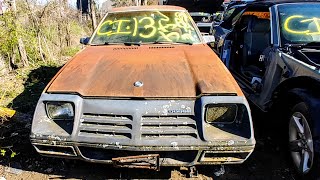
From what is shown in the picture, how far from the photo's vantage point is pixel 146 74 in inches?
126

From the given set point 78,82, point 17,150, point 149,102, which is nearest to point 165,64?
point 149,102

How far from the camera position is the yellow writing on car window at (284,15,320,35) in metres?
4.13

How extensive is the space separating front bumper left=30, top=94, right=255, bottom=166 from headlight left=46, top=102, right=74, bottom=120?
Result: 7 centimetres

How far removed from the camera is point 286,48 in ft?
A: 12.6

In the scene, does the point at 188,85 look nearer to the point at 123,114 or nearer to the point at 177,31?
the point at 123,114

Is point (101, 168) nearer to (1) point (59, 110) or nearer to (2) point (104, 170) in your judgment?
(2) point (104, 170)

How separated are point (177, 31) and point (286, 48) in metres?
1.48

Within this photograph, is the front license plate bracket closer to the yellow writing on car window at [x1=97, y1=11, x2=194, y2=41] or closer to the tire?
the tire

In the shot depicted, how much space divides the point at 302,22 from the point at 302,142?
6.07 feet

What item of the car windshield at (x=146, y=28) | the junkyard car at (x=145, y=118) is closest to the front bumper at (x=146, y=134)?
the junkyard car at (x=145, y=118)

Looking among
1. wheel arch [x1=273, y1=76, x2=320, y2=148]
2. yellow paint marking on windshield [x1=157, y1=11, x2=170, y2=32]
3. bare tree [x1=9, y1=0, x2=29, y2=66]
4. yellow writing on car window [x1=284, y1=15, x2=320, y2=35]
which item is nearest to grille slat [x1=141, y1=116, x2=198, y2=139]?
wheel arch [x1=273, y1=76, x2=320, y2=148]

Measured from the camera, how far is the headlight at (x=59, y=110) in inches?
115

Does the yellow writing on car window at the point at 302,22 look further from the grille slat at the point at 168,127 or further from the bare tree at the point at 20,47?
the bare tree at the point at 20,47

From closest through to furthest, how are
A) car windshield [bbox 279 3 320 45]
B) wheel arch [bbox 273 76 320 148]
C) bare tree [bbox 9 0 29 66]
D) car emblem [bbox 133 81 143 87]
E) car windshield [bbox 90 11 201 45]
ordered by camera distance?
wheel arch [bbox 273 76 320 148] → car emblem [bbox 133 81 143 87] → car windshield [bbox 279 3 320 45] → car windshield [bbox 90 11 201 45] → bare tree [bbox 9 0 29 66]
